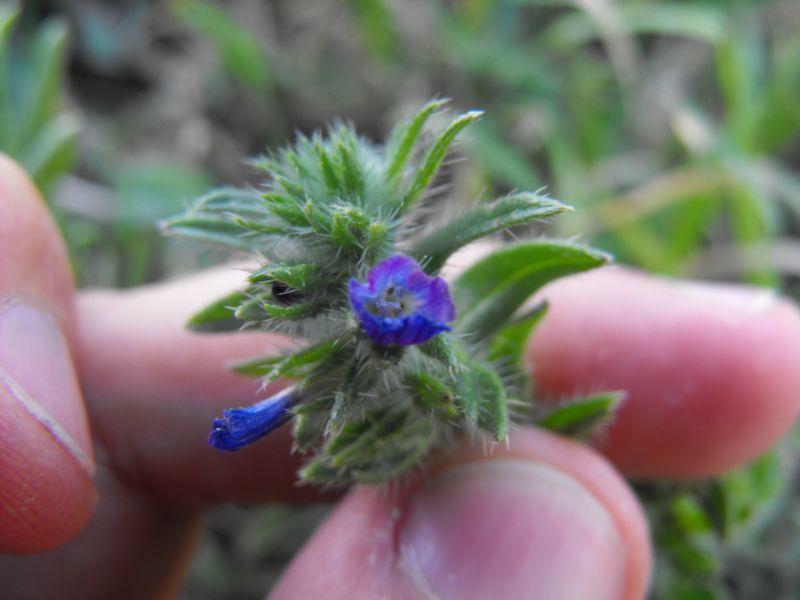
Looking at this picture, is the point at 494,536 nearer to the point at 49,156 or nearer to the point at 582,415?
the point at 582,415

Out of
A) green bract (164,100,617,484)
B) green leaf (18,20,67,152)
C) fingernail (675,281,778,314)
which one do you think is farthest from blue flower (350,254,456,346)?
green leaf (18,20,67,152)

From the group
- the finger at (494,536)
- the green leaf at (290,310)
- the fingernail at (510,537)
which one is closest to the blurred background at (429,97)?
the finger at (494,536)

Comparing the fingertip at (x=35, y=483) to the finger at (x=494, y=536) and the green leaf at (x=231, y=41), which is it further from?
the green leaf at (x=231, y=41)

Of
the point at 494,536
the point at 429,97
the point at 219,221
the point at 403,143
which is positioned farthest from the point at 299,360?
the point at 429,97

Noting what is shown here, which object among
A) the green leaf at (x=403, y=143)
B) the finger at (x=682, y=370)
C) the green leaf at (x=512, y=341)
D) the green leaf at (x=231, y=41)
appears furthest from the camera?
the green leaf at (x=231, y=41)

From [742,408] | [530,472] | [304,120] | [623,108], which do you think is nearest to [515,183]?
[623,108]
